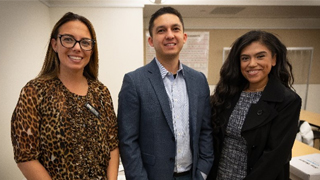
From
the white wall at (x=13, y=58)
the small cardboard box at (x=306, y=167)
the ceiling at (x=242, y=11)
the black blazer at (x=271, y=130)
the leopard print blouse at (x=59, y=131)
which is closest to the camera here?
the leopard print blouse at (x=59, y=131)

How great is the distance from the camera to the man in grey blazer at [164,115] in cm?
128

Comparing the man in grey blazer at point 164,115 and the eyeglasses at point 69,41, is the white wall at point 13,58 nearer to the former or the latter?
the eyeglasses at point 69,41

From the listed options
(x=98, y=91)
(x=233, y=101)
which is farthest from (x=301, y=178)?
(x=98, y=91)

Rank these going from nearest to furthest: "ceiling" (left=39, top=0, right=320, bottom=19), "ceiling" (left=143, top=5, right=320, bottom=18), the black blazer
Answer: the black blazer, "ceiling" (left=39, top=0, right=320, bottom=19), "ceiling" (left=143, top=5, right=320, bottom=18)

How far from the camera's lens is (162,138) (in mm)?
1300

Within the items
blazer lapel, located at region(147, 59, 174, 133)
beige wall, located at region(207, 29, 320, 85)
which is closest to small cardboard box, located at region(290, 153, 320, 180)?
blazer lapel, located at region(147, 59, 174, 133)

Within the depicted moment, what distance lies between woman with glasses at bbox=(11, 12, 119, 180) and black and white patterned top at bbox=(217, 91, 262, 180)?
0.77 metres

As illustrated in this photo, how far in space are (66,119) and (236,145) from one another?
1093 mm

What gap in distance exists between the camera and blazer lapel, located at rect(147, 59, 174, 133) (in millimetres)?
1287

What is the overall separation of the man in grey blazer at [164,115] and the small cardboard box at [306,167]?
1002 mm

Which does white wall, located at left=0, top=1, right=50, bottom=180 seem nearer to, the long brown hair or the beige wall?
the long brown hair

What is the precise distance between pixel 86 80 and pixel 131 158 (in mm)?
562

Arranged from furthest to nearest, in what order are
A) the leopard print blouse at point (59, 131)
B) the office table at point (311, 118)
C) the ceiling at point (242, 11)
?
the ceiling at point (242, 11)
the office table at point (311, 118)
the leopard print blouse at point (59, 131)

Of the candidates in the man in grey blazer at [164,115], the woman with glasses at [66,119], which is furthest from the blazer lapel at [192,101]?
the woman with glasses at [66,119]
